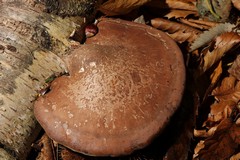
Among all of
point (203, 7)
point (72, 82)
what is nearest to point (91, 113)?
point (72, 82)

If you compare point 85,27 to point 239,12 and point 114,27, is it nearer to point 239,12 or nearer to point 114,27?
point 114,27

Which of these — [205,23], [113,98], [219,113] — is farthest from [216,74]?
[113,98]

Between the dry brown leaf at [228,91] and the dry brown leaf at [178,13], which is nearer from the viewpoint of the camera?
the dry brown leaf at [228,91]

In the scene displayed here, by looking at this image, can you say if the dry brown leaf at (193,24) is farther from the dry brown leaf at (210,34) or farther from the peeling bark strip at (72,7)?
the peeling bark strip at (72,7)

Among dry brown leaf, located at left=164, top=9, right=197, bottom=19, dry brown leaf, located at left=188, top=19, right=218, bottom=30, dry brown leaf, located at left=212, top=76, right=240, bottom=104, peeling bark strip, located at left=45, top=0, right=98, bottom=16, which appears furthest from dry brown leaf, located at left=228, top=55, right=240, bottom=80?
peeling bark strip, located at left=45, top=0, right=98, bottom=16

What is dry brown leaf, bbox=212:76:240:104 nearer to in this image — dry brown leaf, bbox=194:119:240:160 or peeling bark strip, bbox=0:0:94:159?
dry brown leaf, bbox=194:119:240:160

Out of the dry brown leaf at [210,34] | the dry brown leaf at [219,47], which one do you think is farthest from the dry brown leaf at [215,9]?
the dry brown leaf at [219,47]

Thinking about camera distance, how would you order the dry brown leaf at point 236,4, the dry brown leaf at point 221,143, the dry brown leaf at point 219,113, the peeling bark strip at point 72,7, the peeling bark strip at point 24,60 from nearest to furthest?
the peeling bark strip at point 24,60, the peeling bark strip at point 72,7, the dry brown leaf at point 221,143, the dry brown leaf at point 219,113, the dry brown leaf at point 236,4
